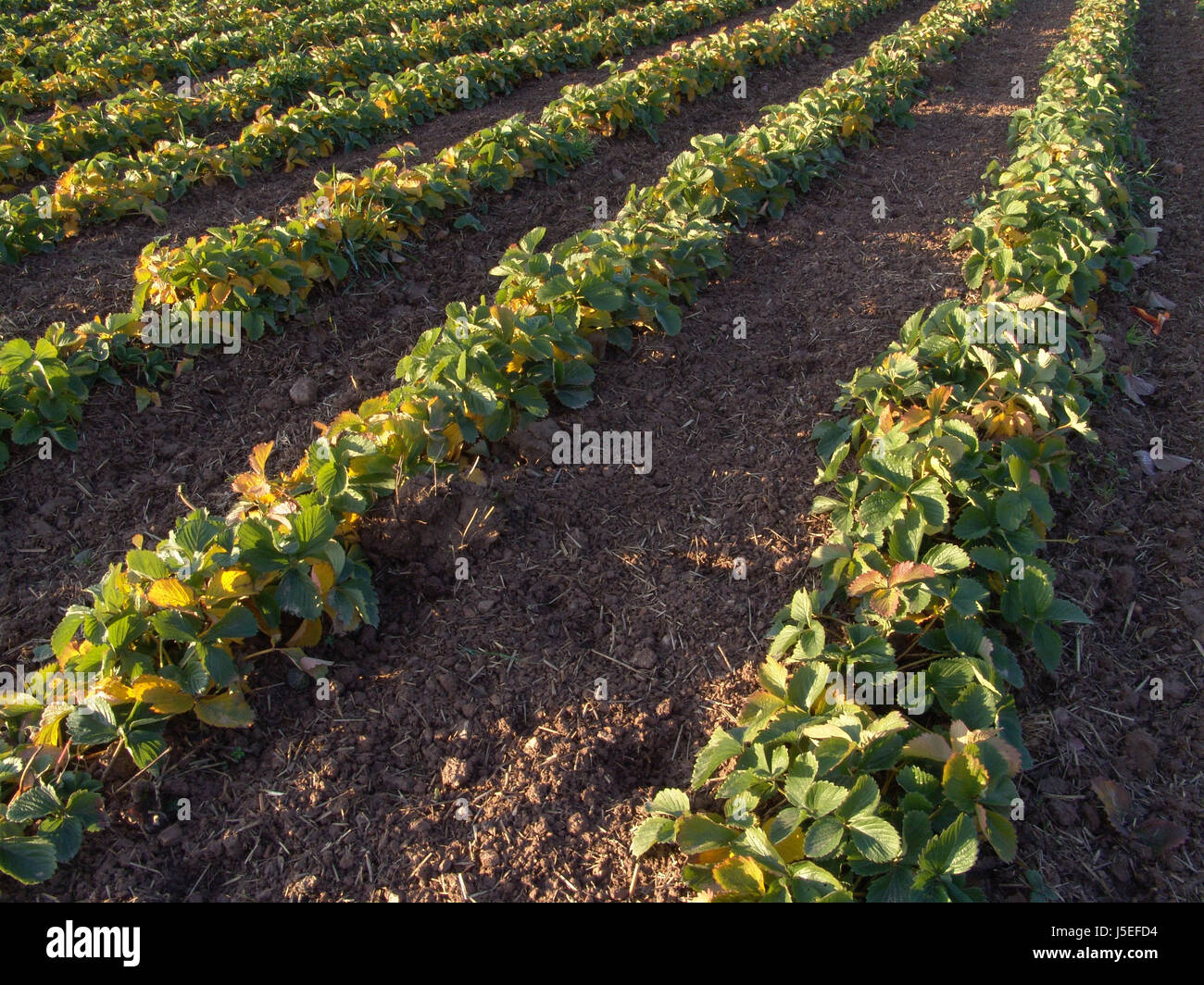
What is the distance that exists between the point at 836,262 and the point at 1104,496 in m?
2.21

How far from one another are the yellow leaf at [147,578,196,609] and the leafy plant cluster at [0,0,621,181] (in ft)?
19.6

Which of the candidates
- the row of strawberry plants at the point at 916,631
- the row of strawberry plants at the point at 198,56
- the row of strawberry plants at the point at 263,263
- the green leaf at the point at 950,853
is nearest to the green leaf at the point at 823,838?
the row of strawberry plants at the point at 916,631

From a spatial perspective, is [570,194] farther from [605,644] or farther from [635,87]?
[605,644]

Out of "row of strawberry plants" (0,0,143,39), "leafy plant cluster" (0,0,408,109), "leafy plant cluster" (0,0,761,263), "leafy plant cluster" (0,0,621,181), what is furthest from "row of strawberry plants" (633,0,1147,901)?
"row of strawberry plants" (0,0,143,39)

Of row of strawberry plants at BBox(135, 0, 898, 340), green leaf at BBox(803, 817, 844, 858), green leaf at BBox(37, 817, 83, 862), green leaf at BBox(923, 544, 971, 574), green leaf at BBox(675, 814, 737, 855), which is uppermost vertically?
row of strawberry plants at BBox(135, 0, 898, 340)

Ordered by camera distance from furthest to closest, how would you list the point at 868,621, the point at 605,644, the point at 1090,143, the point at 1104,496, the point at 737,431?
the point at 1090,143, the point at 737,431, the point at 1104,496, the point at 605,644, the point at 868,621

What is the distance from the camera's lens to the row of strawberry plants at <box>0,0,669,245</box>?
524 centimetres

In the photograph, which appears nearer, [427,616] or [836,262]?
[427,616]

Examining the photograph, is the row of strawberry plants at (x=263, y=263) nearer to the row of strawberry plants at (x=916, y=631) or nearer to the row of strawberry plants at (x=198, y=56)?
the row of strawberry plants at (x=916, y=631)

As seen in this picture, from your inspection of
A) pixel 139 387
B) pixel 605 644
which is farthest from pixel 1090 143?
pixel 139 387

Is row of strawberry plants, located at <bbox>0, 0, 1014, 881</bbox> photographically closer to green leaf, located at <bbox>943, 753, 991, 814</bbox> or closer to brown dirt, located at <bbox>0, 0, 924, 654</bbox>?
brown dirt, located at <bbox>0, 0, 924, 654</bbox>

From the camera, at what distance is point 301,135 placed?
254 inches

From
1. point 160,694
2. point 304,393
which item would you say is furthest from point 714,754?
point 304,393

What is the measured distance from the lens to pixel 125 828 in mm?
2045
